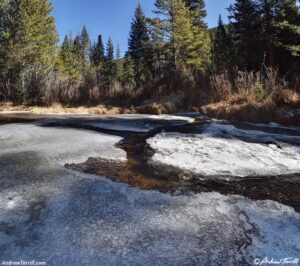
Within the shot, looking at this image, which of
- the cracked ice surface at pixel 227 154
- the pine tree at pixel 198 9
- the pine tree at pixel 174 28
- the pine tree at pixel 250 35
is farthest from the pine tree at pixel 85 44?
the cracked ice surface at pixel 227 154

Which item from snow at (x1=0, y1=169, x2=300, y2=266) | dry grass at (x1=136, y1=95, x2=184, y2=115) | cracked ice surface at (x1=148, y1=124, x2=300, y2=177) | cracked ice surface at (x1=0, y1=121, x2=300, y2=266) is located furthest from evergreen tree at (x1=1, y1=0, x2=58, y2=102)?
snow at (x1=0, y1=169, x2=300, y2=266)

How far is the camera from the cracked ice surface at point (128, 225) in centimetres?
119

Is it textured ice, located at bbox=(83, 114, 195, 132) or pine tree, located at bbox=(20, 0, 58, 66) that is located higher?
pine tree, located at bbox=(20, 0, 58, 66)

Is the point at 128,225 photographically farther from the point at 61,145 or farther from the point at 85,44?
the point at 85,44

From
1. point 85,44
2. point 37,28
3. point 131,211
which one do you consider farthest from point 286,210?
point 85,44

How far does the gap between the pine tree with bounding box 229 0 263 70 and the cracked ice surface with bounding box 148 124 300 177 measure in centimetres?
931

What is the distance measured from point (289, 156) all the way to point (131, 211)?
79.0 inches

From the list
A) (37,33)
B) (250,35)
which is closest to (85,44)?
(37,33)

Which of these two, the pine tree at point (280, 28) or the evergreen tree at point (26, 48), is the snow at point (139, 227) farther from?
the evergreen tree at point (26, 48)

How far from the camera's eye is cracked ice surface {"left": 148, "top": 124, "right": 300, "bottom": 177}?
7.93ft

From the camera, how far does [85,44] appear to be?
6506cm

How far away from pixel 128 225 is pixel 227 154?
Answer: 170 centimetres

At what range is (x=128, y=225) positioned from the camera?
4.72 ft

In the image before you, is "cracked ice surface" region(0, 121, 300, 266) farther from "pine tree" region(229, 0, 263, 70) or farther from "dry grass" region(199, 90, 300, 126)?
"pine tree" region(229, 0, 263, 70)
